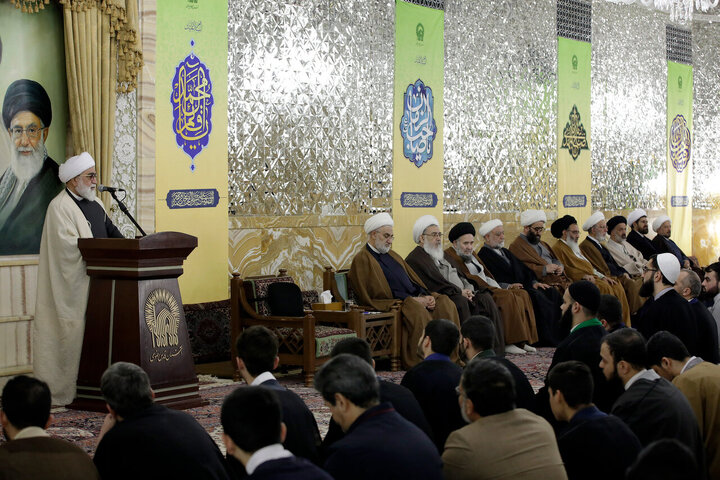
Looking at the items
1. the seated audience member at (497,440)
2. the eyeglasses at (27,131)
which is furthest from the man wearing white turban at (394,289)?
the seated audience member at (497,440)

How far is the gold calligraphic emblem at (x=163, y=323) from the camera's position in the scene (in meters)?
5.27

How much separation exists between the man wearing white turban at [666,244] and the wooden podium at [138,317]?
7.45 meters

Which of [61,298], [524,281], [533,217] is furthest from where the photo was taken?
[533,217]

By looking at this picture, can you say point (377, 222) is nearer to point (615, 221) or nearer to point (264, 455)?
point (615, 221)

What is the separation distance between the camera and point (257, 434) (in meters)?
2.31

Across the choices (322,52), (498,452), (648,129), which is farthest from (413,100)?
(498,452)

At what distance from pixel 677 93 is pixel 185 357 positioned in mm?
10720

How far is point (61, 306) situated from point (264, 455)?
11.9 ft

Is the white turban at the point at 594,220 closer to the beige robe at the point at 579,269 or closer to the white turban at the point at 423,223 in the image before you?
the beige robe at the point at 579,269

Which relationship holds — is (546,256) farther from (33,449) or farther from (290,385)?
(33,449)

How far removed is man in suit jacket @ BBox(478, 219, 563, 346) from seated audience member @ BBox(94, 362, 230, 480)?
6134mm

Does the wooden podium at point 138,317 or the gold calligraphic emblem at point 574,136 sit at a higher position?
the gold calligraphic emblem at point 574,136

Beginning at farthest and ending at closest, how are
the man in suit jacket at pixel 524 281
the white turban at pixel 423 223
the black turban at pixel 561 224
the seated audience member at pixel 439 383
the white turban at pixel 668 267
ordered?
the black turban at pixel 561 224 → the man in suit jacket at pixel 524 281 → the white turban at pixel 423 223 → the white turban at pixel 668 267 → the seated audience member at pixel 439 383

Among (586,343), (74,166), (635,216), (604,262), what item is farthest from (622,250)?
(74,166)
